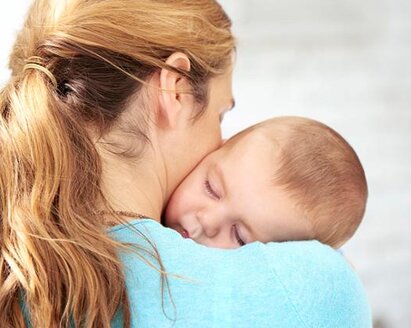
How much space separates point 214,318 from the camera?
94 centimetres

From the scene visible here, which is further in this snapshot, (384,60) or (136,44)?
(384,60)

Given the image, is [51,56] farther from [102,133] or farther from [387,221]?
[387,221]

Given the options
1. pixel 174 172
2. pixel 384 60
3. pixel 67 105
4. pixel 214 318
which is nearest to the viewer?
pixel 214 318

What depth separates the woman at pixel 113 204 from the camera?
95cm

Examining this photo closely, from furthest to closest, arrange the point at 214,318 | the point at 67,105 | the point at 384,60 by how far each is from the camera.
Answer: the point at 384,60
the point at 67,105
the point at 214,318

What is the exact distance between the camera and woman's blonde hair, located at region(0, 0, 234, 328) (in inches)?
37.2

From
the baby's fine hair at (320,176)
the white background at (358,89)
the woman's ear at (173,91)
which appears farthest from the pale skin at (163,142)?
the white background at (358,89)

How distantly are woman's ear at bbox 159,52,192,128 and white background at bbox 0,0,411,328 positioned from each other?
1.41 m

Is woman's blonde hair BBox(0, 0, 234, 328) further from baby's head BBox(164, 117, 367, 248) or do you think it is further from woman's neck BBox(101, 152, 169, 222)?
baby's head BBox(164, 117, 367, 248)

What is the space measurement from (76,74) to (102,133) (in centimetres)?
9

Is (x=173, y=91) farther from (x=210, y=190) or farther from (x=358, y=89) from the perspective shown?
(x=358, y=89)

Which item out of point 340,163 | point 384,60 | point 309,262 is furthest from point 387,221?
point 309,262

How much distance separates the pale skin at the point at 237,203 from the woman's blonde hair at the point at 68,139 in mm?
184

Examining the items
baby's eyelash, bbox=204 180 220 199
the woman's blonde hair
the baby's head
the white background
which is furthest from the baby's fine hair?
the white background
